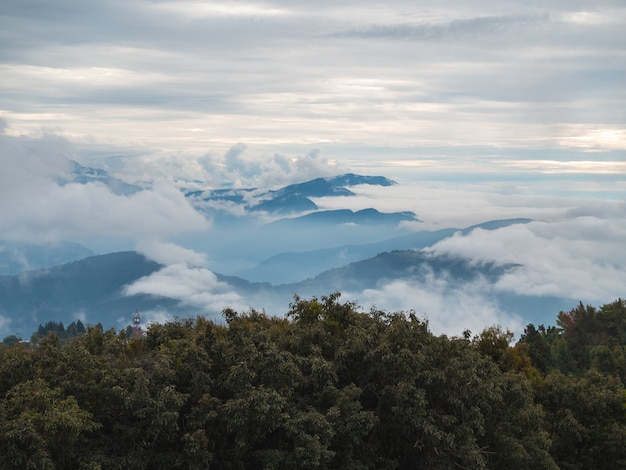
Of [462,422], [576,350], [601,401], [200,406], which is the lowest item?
[576,350]

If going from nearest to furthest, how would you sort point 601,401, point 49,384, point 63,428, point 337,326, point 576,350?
point 63,428 < point 49,384 < point 337,326 < point 601,401 < point 576,350

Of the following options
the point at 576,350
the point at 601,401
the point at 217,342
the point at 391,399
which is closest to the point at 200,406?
the point at 217,342

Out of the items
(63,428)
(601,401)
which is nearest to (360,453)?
(63,428)

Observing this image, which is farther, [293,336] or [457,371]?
[293,336]

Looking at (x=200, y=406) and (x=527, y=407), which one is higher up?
(x=200, y=406)

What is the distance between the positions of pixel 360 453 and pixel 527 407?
7.54m

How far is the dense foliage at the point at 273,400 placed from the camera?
18.8 meters

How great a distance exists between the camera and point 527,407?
25281 mm

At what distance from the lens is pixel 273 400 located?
19375mm

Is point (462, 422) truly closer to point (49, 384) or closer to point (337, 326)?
point (337, 326)

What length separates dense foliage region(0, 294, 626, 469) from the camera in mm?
18812

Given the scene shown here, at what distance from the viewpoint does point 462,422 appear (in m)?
22.2

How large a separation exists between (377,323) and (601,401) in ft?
37.1

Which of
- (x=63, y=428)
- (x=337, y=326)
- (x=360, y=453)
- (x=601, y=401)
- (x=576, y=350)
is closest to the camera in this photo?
(x=63, y=428)
